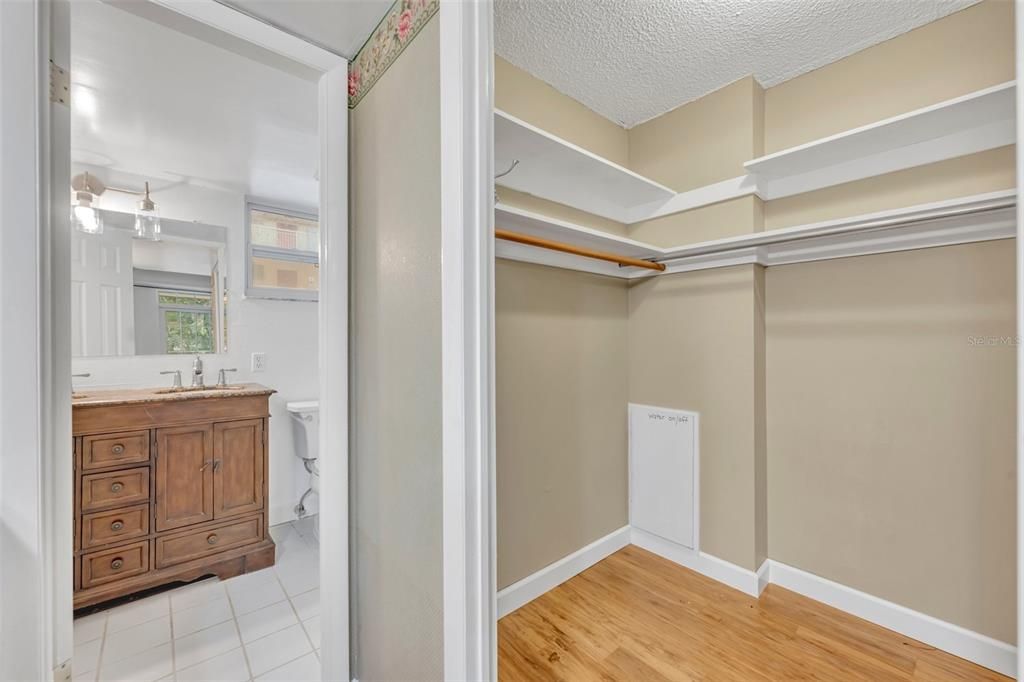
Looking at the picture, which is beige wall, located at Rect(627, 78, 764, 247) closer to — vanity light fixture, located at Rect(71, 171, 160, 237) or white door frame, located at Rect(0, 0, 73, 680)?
white door frame, located at Rect(0, 0, 73, 680)

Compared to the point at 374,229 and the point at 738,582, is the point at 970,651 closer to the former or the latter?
the point at 738,582

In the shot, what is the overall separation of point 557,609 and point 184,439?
1.98 m

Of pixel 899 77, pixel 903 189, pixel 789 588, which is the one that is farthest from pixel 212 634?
pixel 899 77

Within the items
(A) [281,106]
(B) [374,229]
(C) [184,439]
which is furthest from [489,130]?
(C) [184,439]

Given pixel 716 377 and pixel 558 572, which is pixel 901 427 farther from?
pixel 558 572

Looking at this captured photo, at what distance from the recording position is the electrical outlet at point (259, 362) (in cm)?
288

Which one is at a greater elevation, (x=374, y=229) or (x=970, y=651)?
(x=374, y=229)

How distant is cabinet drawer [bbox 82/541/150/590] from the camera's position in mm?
1954

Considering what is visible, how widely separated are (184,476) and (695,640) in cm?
246

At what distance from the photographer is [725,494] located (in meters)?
1.99

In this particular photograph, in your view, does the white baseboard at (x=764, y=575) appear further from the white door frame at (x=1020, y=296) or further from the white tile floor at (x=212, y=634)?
the white tile floor at (x=212, y=634)

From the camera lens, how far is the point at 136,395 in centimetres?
216

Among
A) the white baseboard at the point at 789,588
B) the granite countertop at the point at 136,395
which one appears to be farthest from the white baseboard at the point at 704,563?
Answer: the granite countertop at the point at 136,395

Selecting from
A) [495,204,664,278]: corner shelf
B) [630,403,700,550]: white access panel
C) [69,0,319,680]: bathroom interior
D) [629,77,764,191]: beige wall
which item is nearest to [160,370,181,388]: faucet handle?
[69,0,319,680]: bathroom interior
